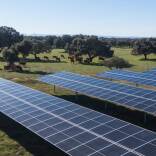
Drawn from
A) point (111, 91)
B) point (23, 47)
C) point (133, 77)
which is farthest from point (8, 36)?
point (111, 91)

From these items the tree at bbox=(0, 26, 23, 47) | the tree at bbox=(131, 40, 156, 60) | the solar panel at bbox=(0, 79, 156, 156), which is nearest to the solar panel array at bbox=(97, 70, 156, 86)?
the solar panel at bbox=(0, 79, 156, 156)

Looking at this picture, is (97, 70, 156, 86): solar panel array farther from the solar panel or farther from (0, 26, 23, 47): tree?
(0, 26, 23, 47): tree

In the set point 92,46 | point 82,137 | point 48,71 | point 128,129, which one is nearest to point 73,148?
point 82,137

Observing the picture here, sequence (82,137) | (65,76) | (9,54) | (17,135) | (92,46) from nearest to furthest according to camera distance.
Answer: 1. (82,137)
2. (17,135)
3. (65,76)
4. (9,54)
5. (92,46)

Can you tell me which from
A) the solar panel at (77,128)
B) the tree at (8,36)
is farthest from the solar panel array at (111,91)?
the tree at (8,36)

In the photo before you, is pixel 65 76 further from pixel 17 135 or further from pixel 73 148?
pixel 73 148

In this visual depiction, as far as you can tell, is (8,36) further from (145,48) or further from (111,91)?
(111,91)
